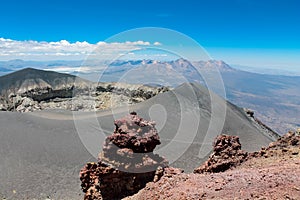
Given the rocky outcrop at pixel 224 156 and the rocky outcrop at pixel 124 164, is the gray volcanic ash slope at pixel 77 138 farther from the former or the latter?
the rocky outcrop at pixel 224 156

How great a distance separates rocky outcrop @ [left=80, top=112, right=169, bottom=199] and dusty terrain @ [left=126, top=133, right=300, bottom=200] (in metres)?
3.01

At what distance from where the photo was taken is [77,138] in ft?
91.3

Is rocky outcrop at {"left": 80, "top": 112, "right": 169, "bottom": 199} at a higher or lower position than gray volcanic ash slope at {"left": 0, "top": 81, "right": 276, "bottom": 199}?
higher

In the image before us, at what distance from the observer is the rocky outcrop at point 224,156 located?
10.2m

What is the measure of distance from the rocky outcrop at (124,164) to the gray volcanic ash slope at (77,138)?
279 inches

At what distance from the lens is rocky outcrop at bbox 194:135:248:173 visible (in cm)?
1022

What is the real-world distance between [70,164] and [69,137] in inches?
201

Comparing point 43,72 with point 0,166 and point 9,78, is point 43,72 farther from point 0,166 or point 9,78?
point 0,166

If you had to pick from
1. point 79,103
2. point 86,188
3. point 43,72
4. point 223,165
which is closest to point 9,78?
point 43,72

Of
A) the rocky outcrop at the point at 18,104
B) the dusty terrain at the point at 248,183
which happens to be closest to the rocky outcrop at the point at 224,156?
the dusty terrain at the point at 248,183

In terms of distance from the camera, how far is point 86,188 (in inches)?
500

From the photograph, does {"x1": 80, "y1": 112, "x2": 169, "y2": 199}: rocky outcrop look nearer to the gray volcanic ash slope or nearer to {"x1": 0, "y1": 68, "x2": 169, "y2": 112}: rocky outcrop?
the gray volcanic ash slope

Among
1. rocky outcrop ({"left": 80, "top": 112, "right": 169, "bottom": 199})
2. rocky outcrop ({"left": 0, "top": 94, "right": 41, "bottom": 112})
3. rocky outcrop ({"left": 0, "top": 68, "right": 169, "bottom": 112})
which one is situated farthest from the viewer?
rocky outcrop ({"left": 0, "top": 68, "right": 169, "bottom": 112})

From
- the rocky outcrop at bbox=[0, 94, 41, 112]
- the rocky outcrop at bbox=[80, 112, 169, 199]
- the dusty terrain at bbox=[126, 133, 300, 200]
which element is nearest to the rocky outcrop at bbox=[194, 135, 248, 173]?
the dusty terrain at bbox=[126, 133, 300, 200]
